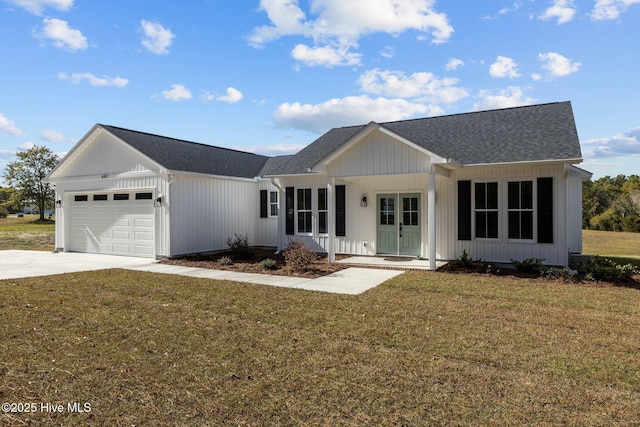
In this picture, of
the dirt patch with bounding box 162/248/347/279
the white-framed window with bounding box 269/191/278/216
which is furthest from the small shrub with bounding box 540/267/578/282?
the white-framed window with bounding box 269/191/278/216

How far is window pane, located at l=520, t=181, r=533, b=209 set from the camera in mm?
10406

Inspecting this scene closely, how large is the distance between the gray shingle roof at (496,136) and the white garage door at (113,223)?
5.27 metres

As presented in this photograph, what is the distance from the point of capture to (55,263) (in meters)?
12.2

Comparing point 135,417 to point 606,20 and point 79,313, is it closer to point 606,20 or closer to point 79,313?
point 79,313

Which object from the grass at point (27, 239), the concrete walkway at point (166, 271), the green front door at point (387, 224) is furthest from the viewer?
the grass at point (27, 239)

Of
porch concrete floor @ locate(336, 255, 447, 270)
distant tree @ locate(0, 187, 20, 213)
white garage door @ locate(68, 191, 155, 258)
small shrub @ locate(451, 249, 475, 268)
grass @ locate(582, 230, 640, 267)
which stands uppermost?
distant tree @ locate(0, 187, 20, 213)

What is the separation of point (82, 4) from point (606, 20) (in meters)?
14.6

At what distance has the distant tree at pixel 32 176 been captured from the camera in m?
43.8

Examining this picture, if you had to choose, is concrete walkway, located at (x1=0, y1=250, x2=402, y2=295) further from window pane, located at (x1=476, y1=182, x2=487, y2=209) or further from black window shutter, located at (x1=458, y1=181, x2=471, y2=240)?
window pane, located at (x1=476, y1=182, x2=487, y2=209)

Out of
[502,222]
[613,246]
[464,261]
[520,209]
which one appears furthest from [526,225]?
[613,246]

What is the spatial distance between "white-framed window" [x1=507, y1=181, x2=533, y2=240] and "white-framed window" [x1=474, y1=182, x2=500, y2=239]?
0.36 m

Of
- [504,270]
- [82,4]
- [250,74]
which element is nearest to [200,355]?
[504,270]

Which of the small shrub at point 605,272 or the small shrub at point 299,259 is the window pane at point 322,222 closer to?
the small shrub at point 299,259

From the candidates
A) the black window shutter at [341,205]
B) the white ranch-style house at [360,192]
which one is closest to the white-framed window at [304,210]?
the white ranch-style house at [360,192]
